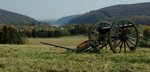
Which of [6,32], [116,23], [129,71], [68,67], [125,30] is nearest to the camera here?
[129,71]

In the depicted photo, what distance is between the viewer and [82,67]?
5.76 m

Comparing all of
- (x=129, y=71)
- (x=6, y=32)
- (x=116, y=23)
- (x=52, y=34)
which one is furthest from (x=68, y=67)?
(x=52, y=34)

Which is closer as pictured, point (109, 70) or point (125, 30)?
point (109, 70)

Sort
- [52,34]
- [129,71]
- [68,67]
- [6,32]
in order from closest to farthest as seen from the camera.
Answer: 1. [129,71]
2. [68,67]
3. [6,32]
4. [52,34]

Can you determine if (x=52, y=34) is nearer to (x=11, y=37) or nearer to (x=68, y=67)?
(x=11, y=37)

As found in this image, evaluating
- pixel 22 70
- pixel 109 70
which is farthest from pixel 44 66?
pixel 109 70

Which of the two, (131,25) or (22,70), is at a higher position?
(131,25)

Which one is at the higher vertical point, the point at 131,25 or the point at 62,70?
the point at 131,25

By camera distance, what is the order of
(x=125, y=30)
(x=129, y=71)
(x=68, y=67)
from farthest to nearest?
(x=125, y=30)
(x=68, y=67)
(x=129, y=71)

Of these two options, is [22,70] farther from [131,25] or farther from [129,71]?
[131,25]

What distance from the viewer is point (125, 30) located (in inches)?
393

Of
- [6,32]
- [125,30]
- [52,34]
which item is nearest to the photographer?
[125,30]

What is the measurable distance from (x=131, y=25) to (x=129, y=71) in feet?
18.0

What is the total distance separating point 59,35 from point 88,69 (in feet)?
365
